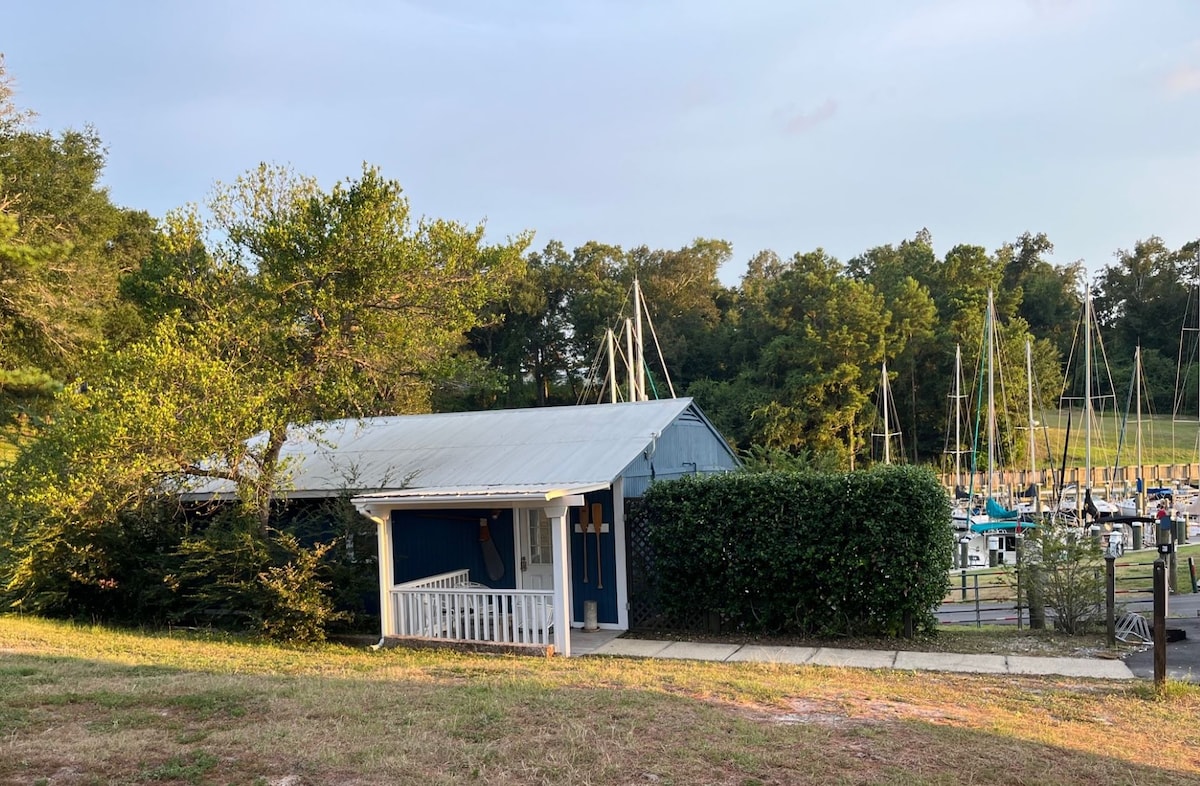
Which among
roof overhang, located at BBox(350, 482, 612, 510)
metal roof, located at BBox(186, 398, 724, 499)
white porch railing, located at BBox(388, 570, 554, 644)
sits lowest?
white porch railing, located at BBox(388, 570, 554, 644)

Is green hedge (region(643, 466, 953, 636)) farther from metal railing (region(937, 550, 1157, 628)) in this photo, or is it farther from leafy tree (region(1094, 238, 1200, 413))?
leafy tree (region(1094, 238, 1200, 413))

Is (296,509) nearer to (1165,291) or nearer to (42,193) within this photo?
(42,193)

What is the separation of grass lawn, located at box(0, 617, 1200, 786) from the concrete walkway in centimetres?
51

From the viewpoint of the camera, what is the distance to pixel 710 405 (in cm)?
4825

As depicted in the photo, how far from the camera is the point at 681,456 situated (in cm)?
1397

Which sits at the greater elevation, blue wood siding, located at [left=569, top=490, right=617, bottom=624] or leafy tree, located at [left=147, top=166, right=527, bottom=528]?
leafy tree, located at [left=147, top=166, right=527, bottom=528]

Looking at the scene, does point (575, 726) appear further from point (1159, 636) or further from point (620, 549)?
point (620, 549)

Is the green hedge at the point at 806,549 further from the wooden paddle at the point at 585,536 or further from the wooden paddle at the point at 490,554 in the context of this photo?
the wooden paddle at the point at 490,554

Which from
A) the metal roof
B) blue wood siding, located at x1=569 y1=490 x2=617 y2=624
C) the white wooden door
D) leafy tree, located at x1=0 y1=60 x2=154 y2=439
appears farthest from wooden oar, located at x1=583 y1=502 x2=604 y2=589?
leafy tree, located at x1=0 y1=60 x2=154 y2=439

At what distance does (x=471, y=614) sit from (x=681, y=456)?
437 centimetres

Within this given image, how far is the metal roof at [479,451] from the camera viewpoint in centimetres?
1209

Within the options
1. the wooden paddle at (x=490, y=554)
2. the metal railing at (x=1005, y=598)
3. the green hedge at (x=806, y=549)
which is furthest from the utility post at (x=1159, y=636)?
the wooden paddle at (x=490, y=554)

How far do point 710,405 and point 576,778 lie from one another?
144 ft

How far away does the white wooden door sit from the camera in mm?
12664
